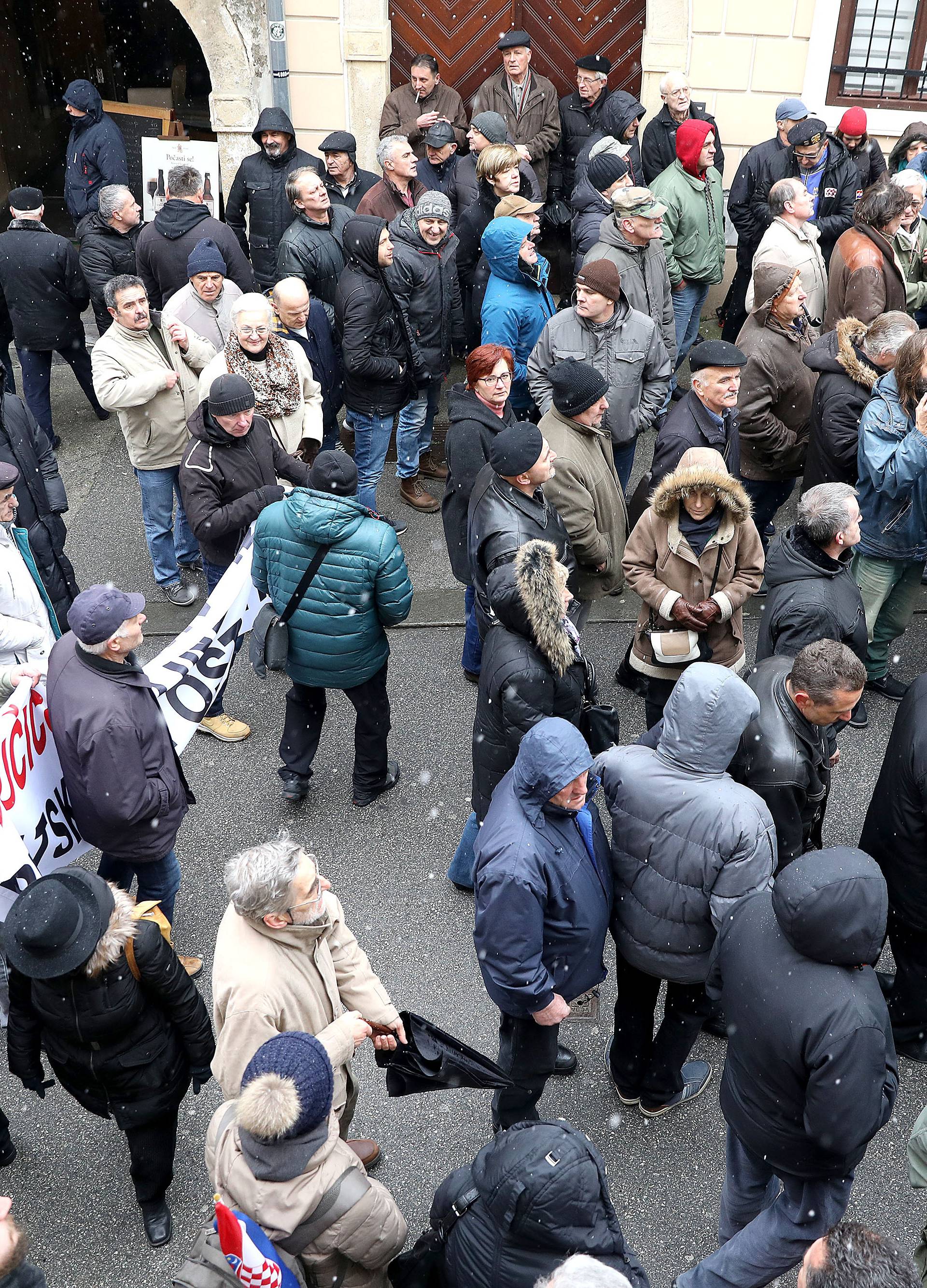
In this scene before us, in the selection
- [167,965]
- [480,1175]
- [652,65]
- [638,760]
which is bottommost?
[167,965]

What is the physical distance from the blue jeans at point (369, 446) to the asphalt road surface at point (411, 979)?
492 millimetres

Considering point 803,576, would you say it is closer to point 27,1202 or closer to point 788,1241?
point 788,1241

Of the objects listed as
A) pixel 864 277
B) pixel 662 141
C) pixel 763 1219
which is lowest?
pixel 763 1219

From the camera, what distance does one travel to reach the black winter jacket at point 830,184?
8875mm

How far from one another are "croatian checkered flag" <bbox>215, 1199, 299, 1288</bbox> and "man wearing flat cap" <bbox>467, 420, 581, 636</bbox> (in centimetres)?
280

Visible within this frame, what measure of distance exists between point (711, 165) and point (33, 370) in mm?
5346

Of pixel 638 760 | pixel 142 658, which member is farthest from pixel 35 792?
pixel 142 658

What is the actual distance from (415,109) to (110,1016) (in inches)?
347

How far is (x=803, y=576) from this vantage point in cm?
457

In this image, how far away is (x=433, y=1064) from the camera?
350 cm

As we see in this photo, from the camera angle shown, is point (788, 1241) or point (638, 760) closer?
point (788, 1241)

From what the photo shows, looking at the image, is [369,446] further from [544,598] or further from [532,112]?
[532,112]

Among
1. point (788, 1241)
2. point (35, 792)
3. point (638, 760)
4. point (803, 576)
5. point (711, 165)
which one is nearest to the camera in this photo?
point (788, 1241)

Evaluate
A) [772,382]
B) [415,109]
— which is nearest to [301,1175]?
[772,382]
